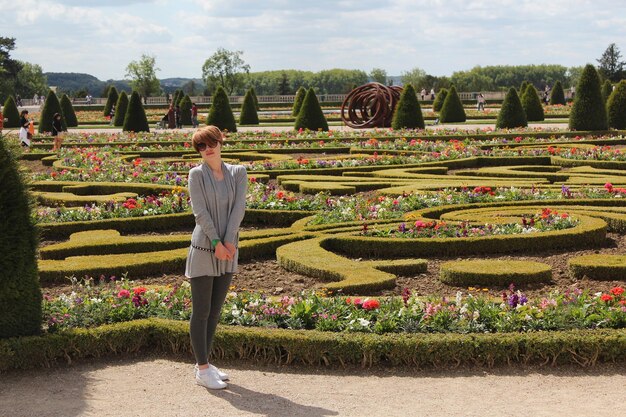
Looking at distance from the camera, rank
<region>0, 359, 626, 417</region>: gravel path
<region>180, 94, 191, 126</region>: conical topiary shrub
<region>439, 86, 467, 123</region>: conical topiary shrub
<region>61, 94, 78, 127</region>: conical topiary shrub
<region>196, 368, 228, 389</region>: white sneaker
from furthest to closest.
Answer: <region>61, 94, 78, 127</region>: conical topiary shrub, <region>180, 94, 191, 126</region>: conical topiary shrub, <region>439, 86, 467, 123</region>: conical topiary shrub, <region>196, 368, 228, 389</region>: white sneaker, <region>0, 359, 626, 417</region>: gravel path

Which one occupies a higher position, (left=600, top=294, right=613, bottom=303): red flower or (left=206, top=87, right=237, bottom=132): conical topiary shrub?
(left=206, top=87, right=237, bottom=132): conical topiary shrub

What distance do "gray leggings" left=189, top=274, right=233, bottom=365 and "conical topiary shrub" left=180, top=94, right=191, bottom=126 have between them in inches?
1264

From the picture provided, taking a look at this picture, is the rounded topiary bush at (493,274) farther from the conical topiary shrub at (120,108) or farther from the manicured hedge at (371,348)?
the conical topiary shrub at (120,108)

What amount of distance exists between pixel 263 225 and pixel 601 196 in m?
4.35

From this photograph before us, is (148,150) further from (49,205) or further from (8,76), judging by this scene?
(8,76)

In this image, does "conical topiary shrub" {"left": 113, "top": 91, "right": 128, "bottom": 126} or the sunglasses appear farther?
"conical topiary shrub" {"left": 113, "top": 91, "right": 128, "bottom": 126}

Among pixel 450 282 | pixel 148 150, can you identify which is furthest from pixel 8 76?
pixel 450 282

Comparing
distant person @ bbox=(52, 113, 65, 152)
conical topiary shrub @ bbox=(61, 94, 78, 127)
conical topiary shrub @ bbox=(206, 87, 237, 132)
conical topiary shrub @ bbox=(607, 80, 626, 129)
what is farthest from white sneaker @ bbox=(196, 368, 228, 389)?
conical topiary shrub @ bbox=(61, 94, 78, 127)

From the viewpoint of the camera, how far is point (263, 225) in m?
11.8

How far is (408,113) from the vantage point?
28594 millimetres

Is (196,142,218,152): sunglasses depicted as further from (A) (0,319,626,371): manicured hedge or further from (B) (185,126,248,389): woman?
(A) (0,319,626,371): manicured hedge

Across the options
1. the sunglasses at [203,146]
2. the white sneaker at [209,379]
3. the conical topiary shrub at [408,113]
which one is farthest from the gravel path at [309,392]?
the conical topiary shrub at [408,113]

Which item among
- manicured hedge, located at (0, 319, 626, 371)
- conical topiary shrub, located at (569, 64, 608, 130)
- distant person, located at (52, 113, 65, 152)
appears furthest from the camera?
conical topiary shrub, located at (569, 64, 608, 130)

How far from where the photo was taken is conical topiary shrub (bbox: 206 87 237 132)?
29.4m
